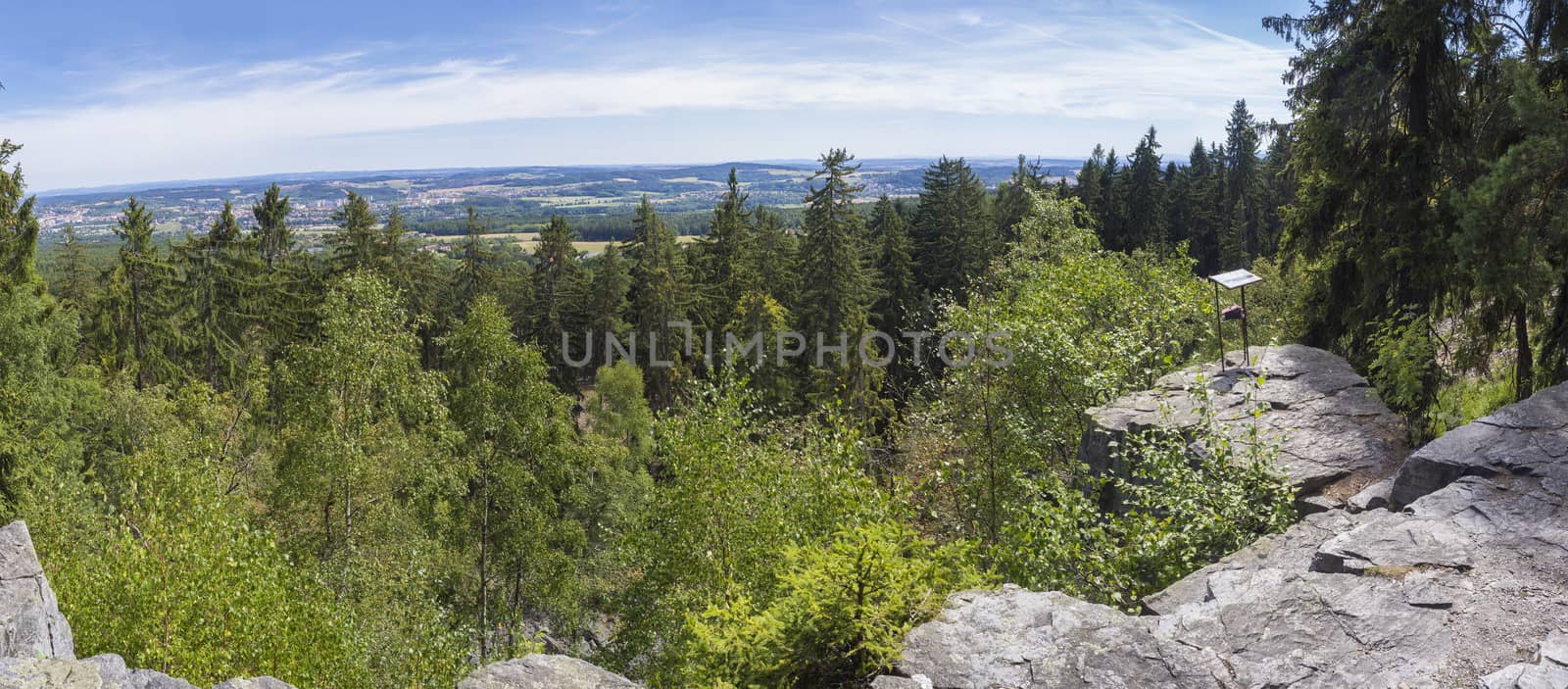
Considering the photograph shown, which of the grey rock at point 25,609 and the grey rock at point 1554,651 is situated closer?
the grey rock at point 1554,651

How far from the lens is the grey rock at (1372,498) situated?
366 inches

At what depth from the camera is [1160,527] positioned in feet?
29.5

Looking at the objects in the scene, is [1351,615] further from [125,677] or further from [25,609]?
[25,609]

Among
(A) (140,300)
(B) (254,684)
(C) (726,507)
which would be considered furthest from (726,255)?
(B) (254,684)

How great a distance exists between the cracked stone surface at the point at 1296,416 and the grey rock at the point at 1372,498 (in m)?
0.32

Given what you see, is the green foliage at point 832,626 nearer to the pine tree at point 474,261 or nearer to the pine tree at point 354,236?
the pine tree at point 354,236

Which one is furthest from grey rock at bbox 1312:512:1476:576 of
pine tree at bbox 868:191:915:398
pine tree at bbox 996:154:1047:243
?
pine tree at bbox 996:154:1047:243

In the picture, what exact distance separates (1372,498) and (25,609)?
46.4 feet

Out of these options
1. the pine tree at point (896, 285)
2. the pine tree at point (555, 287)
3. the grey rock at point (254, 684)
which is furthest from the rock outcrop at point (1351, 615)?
the pine tree at point (555, 287)

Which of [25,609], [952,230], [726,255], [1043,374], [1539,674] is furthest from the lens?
[952,230]

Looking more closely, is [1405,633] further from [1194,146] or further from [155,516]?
[1194,146]

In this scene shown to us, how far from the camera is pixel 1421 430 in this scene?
11.2 m

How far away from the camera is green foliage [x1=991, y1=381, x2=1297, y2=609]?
8.98m

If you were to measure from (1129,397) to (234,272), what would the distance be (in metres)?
36.0
